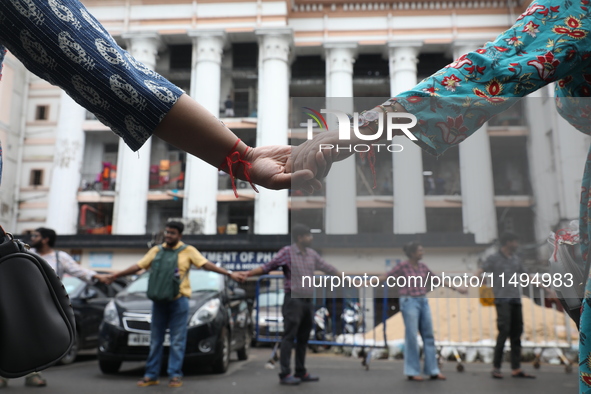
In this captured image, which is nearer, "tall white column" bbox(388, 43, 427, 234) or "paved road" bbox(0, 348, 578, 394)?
"tall white column" bbox(388, 43, 427, 234)

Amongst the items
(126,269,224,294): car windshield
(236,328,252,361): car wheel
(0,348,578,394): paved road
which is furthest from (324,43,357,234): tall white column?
(236,328,252,361): car wheel

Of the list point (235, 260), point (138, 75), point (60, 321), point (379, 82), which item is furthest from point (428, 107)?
point (379, 82)

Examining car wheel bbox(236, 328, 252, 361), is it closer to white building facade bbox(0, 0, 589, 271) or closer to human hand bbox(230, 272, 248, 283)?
human hand bbox(230, 272, 248, 283)

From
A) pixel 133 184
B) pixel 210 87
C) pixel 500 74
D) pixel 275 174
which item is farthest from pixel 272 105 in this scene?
pixel 500 74

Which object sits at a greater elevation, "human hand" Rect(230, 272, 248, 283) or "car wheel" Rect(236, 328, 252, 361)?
"human hand" Rect(230, 272, 248, 283)

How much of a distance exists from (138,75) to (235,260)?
23.0 metres

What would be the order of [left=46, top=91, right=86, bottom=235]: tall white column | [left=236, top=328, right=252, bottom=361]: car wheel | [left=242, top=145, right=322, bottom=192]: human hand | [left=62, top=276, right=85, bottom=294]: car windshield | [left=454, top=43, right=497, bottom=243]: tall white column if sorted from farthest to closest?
[left=46, top=91, right=86, bottom=235]: tall white column → [left=236, top=328, right=252, bottom=361]: car wheel → [left=62, top=276, right=85, bottom=294]: car windshield → [left=454, top=43, right=497, bottom=243]: tall white column → [left=242, top=145, right=322, bottom=192]: human hand

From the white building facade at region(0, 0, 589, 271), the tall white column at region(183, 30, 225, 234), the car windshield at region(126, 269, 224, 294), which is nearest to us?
the car windshield at region(126, 269, 224, 294)

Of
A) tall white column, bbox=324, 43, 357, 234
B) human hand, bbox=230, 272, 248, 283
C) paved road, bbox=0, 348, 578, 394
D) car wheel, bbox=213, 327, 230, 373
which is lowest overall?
paved road, bbox=0, 348, 578, 394

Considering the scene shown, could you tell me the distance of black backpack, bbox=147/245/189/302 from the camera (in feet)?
20.0

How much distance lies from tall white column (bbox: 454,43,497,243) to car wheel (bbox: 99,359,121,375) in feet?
21.5

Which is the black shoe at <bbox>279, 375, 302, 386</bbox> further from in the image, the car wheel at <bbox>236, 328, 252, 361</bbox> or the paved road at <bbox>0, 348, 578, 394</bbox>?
the car wheel at <bbox>236, 328, 252, 361</bbox>

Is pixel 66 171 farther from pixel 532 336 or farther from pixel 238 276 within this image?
pixel 532 336

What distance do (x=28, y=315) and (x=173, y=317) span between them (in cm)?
Result: 550
